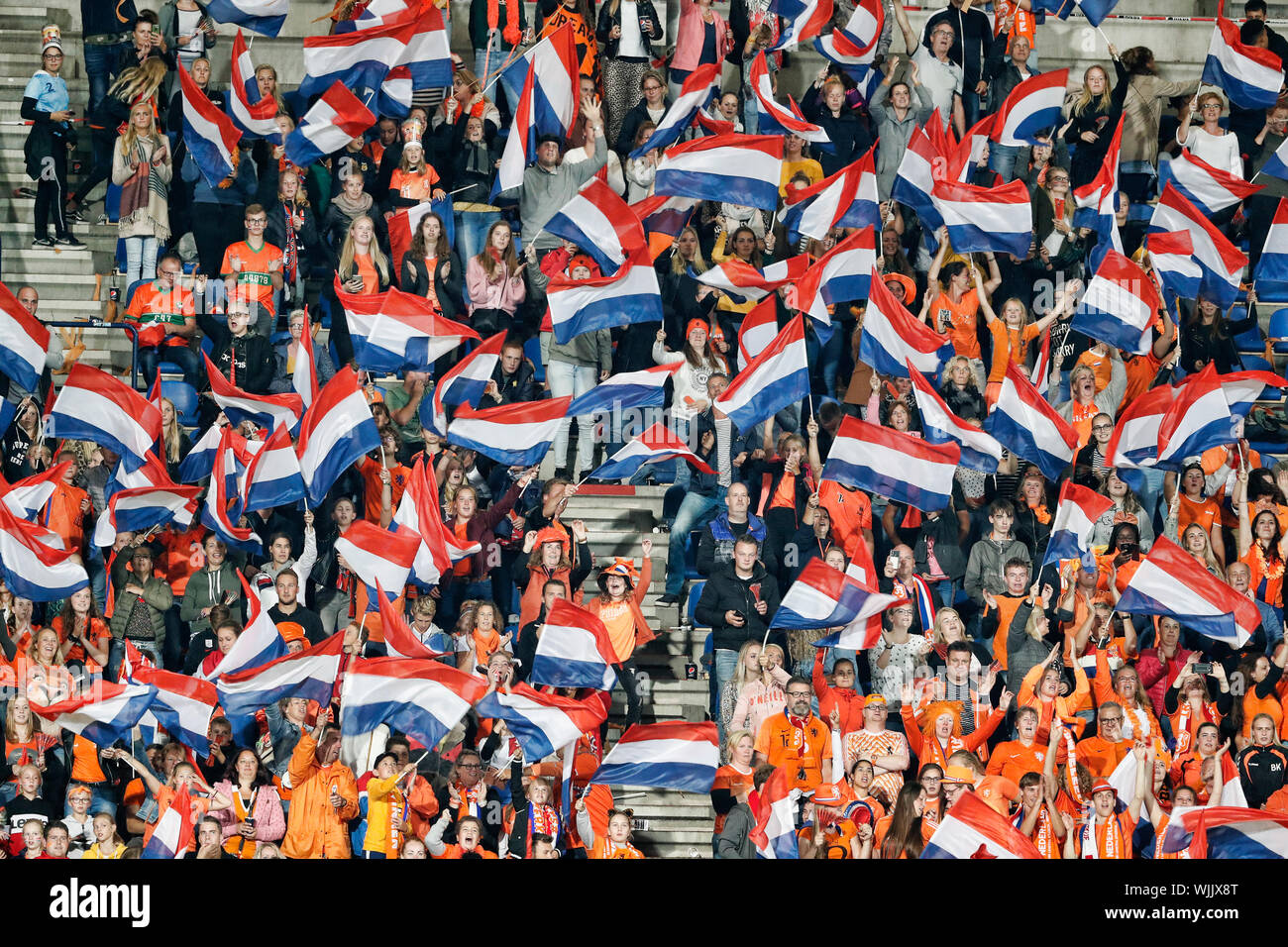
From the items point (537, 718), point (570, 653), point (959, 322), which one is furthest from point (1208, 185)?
point (537, 718)

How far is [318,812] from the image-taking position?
18.9 m

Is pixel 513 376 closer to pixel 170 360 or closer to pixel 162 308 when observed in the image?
pixel 170 360

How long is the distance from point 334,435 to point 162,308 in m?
2.63

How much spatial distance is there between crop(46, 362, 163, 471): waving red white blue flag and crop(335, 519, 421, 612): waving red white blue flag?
6.43 feet

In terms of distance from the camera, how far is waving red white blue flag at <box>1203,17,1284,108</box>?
23922 millimetres

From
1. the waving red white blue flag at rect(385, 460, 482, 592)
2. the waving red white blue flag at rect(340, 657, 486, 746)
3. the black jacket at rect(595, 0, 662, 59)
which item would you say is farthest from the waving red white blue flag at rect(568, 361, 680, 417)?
the black jacket at rect(595, 0, 662, 59)

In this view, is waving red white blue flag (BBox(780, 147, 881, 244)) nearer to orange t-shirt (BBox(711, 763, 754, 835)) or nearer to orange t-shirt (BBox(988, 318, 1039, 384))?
orange t-shirt (BBox(988, 318, 1039, 384))

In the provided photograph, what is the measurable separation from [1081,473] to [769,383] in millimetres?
2628

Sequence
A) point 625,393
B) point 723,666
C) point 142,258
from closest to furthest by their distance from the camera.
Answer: point 723,666
point 625,393
point 142,258

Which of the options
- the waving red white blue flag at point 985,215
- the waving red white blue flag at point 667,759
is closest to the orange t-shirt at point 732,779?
the waving red white blue flag at point 667,759

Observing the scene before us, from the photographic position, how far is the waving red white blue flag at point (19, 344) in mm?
21344

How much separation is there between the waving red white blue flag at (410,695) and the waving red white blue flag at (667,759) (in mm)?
1104
